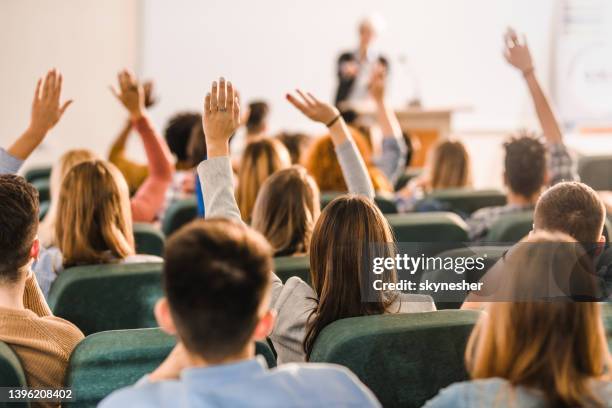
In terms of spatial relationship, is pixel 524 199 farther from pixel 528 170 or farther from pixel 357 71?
pixel 357 71

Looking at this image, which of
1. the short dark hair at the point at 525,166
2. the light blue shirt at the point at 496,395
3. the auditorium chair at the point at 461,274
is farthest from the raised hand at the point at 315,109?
the light blue shirt at the point at 496,395

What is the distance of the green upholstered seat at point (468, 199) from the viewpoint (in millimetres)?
4016

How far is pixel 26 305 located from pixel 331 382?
115 centimetres

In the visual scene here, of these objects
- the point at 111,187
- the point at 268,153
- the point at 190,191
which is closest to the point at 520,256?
the point at 111,187

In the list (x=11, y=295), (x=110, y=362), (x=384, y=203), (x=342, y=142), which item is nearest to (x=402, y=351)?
(x=110, y=362)

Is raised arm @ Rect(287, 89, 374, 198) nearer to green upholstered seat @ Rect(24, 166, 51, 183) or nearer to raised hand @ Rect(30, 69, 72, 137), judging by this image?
raised hand @ Rect(30, 69, 72, 137)

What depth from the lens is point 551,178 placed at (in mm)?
Result: 3605

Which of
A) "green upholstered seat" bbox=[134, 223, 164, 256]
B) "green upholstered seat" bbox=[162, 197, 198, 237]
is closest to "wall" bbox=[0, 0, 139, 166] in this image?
"green upholstered seat" bbox=[162, 197, 198, 237]

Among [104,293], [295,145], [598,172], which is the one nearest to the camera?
[104,293]

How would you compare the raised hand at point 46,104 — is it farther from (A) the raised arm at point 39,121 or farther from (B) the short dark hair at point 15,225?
(B) the short dark hair at point 15,225

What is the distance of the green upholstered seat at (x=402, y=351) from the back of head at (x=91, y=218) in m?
1.24

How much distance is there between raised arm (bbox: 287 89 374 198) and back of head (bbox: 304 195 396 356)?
757 millimetres

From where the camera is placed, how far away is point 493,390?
135cm

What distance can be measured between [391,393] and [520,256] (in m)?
0.45
